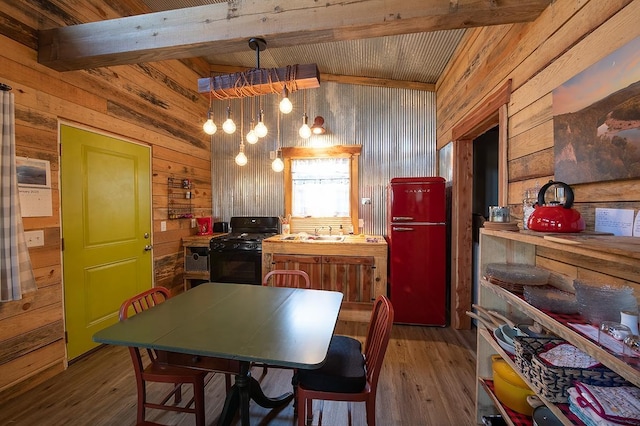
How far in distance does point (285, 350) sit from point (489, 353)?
1.37 m

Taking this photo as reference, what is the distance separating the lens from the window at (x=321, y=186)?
3.86 m

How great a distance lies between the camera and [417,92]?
3.67m

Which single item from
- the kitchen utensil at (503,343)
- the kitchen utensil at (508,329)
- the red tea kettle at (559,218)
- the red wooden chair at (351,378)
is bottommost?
the red wooden chair at (351,378)

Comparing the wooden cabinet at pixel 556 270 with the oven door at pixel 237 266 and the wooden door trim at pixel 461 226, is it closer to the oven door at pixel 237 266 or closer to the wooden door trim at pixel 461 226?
the wooden door trim at pixel 461 226

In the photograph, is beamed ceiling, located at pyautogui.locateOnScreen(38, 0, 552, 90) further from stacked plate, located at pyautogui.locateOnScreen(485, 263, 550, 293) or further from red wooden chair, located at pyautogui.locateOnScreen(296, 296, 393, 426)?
red wooden chair, located at pyautogui.locateOnScreen(296, 296, 393, 426)

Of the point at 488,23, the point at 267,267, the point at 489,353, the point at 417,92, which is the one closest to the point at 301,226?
the point at 267,267

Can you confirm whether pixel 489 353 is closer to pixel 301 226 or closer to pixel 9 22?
pixel 301 226

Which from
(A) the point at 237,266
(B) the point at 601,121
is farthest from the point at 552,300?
(A) the point at 237,266

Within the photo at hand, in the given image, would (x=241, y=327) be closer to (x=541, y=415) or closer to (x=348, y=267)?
(x=541, y=415)

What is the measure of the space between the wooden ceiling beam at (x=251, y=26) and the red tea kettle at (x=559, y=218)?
1.18 m

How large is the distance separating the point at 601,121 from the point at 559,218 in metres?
0.43

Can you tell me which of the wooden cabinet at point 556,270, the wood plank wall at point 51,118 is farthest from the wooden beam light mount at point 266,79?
the wooden cabinet at point 556,270

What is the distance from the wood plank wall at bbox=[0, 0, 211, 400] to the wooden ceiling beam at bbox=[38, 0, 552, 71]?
7.2 inches

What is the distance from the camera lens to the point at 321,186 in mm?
3969
